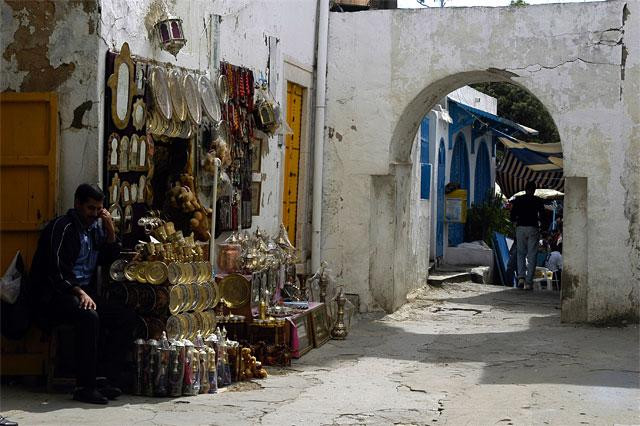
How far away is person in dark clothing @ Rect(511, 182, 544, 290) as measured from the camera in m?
15.1

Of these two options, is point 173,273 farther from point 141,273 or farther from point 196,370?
point 196,370

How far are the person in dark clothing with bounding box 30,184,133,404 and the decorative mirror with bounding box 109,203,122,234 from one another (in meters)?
0.28

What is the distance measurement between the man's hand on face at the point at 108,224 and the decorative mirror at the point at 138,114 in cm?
82

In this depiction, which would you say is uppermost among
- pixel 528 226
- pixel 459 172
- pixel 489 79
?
pixel 489 79

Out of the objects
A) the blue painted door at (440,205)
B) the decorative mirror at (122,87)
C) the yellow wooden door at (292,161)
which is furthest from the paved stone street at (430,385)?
the blue painted door at (440,205)

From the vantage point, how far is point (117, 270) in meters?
7.10

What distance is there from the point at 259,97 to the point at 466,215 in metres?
9.36

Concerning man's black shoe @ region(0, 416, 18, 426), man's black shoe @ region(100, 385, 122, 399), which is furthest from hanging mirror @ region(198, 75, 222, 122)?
man's black shoe @ region(0, 416, 18, 426)

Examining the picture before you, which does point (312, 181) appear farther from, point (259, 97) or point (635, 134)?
point (635, 134)

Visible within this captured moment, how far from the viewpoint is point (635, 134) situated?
10.9 meters

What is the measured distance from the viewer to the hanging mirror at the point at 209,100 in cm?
844

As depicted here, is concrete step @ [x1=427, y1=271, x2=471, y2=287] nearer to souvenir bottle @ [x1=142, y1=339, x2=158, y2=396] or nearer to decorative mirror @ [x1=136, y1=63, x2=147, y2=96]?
decorative mirror @ [x1=136, y1=63, x2=147, y2=96]

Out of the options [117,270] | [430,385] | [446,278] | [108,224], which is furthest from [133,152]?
[446,278]

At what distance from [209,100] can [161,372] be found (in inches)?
101
